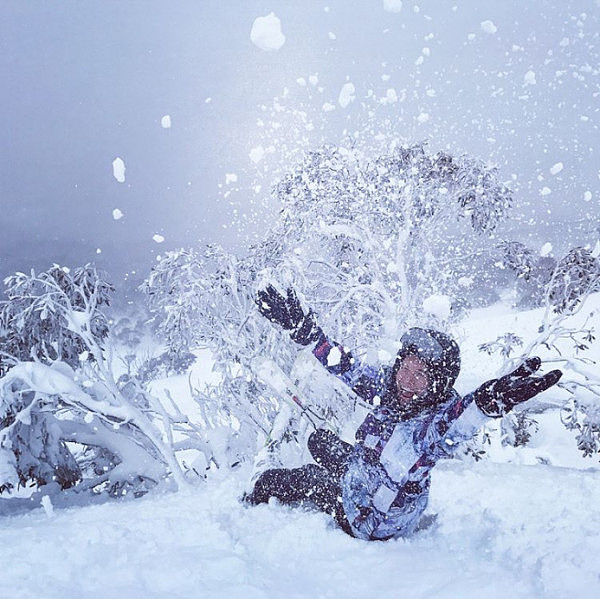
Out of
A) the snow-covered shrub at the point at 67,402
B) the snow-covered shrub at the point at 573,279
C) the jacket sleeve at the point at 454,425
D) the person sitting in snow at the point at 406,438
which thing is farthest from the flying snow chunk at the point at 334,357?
the snow-covered shrub at the point at 573,279

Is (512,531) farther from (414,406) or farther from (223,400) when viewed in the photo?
(223,400)

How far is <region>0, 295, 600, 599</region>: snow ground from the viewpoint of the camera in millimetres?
1783

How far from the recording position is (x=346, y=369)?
112 inches

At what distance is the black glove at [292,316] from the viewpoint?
9.27 ft

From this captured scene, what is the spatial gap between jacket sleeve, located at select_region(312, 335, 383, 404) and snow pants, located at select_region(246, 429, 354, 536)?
1.36 ft

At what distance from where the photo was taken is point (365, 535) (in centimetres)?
237

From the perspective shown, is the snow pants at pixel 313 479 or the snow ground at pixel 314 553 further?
the snow pants at pixel 313 479

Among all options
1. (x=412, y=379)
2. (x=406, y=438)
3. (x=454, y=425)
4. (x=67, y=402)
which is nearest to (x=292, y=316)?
(x=412, y=379)

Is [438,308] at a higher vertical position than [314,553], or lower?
higher

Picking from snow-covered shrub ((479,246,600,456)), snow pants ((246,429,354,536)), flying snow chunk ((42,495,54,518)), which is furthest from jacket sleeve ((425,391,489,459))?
snow-covered shrub ((479,246,600,456))

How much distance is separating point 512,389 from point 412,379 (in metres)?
0.52

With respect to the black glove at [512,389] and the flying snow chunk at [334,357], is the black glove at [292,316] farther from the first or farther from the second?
the black glove at [512,389]

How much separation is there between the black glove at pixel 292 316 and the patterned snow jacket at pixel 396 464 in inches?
23.2

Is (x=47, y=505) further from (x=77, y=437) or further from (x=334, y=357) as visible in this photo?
(x=77, y=437)
